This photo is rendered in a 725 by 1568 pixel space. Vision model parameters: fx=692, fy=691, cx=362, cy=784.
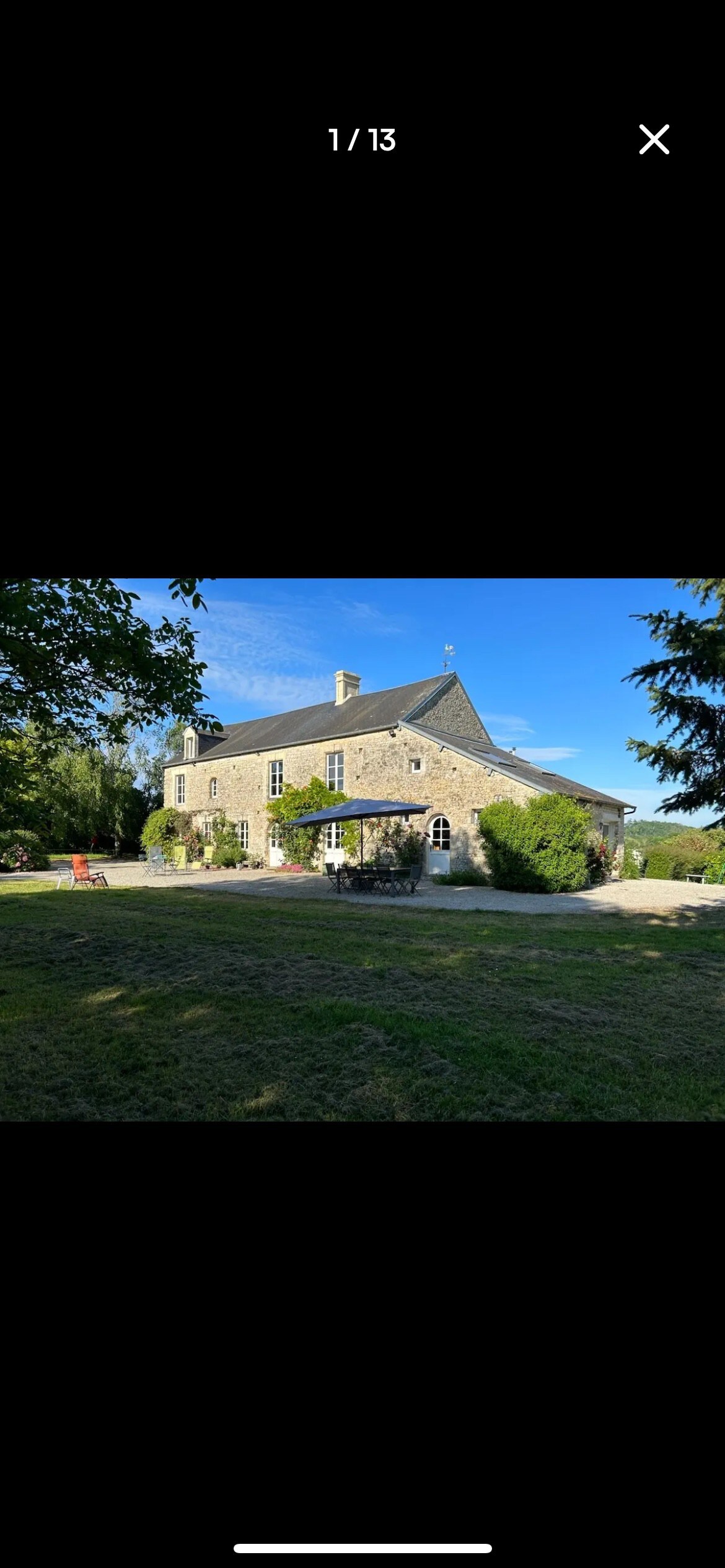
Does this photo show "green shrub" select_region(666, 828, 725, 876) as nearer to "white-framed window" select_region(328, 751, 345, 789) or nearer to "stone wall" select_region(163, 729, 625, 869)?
"stone wall" select_region(163, 729, 625, 869)

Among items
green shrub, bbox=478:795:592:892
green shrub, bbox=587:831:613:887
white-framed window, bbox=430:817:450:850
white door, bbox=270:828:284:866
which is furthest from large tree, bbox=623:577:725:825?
white door, bbox=270:828:284:866

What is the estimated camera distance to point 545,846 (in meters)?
13.1

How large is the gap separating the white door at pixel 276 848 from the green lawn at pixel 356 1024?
11075 mm

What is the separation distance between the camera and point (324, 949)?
22.3ft

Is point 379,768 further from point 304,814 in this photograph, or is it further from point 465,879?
point 465,879

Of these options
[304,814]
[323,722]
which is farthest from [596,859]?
[323,722]

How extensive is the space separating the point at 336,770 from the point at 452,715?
11.7 feet

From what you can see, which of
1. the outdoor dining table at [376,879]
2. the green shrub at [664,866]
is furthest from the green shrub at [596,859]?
the outdoor dining table at [376,879]

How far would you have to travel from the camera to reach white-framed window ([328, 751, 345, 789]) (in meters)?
18.8

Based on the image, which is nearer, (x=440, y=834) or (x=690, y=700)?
(x=690, y=700)

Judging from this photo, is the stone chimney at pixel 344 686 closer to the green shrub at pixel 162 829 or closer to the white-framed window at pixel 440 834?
the white-framed window at pixel 440 834

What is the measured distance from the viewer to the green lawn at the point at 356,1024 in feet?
10.7
